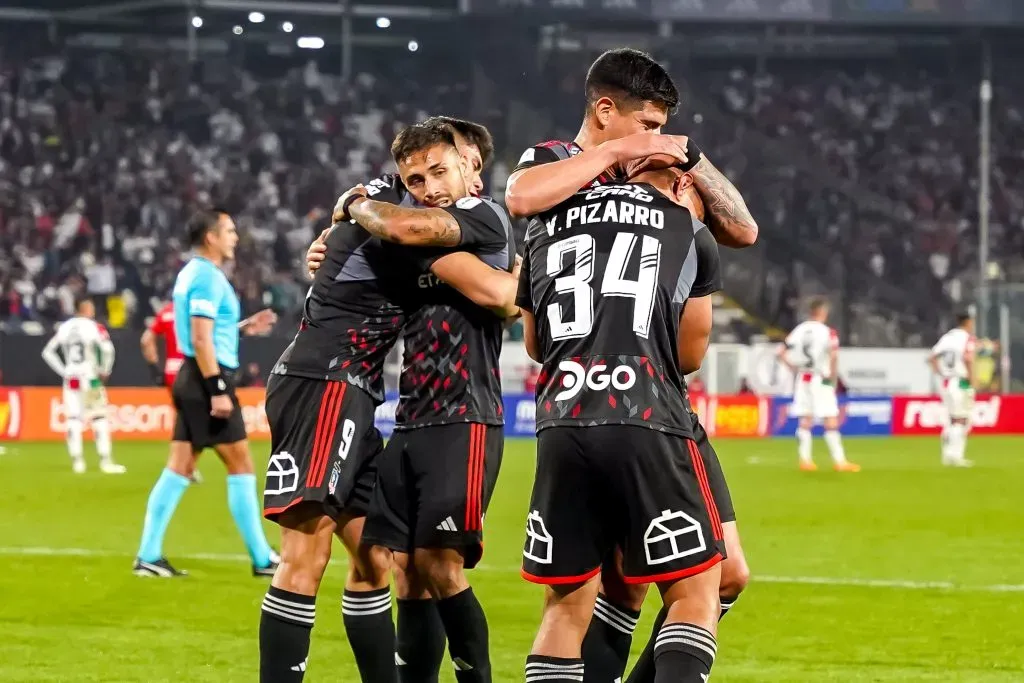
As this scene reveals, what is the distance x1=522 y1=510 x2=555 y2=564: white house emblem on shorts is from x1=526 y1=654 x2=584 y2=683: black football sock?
284 millimetres

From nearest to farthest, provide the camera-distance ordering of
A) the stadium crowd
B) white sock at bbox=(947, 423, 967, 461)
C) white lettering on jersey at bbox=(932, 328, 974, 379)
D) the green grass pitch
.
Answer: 1. the green grass pitch
2. white sock at bbox=(947, 423, 967, 461)
3. white lettering on jersey at bbox=(932, 328, 974, 379)
4. the stadium crowd

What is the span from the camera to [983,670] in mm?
6871

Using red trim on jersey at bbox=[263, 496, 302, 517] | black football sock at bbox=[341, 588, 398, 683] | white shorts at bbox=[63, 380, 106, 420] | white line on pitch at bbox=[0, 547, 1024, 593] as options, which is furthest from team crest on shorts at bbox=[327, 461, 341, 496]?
white shorts at bbox=[63, 380, 106, 420]

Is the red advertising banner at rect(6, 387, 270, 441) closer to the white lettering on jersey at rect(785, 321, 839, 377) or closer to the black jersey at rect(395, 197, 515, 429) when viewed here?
the white lettering on jersey at rect(785, 321, 839, 377)

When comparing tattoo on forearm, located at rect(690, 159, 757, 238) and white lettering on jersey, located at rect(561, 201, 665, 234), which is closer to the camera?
white lettering on jersey, located at rect(561, 201, 665, 234)

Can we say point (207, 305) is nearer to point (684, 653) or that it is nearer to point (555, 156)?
point (555, 156)

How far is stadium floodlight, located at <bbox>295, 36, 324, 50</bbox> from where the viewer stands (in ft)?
121

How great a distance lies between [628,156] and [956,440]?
1817 cm

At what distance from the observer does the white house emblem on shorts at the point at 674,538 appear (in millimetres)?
4152

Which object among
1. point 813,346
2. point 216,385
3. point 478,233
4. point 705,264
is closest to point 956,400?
point 813,346

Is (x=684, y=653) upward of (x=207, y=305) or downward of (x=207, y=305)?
downward

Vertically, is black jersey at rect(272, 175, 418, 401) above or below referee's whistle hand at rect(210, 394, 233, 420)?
above

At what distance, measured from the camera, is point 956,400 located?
838 inches

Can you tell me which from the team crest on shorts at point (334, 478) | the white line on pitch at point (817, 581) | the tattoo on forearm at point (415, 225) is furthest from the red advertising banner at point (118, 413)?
the tattoo on forearm at point (415, 225)
